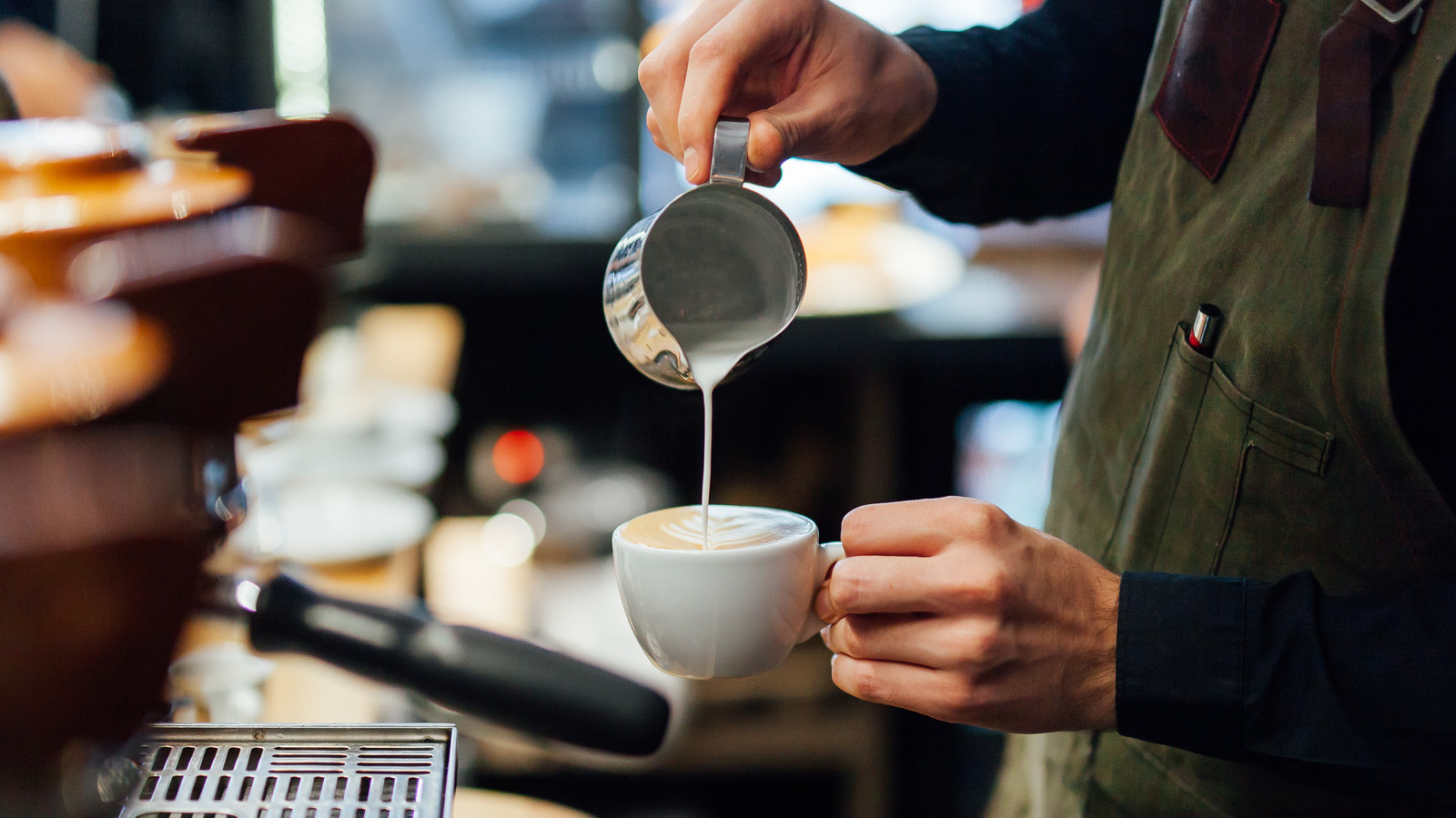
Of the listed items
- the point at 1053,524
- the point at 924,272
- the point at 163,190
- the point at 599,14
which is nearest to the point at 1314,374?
the point at 1053,524

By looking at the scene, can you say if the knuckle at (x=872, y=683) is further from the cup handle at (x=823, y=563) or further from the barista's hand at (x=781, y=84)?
the barista's hand at (x=781, y=84)

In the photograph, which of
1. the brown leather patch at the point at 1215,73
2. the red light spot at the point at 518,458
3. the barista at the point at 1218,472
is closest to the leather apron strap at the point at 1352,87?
the barista at the point at 1218,472

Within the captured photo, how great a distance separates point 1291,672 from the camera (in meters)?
0.71

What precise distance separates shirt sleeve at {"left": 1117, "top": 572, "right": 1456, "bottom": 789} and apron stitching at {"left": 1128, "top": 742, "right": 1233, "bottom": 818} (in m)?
0.15

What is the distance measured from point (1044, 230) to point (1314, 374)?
2042 mm

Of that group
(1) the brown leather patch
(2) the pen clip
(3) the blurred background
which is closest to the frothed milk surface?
(2) the pen clip

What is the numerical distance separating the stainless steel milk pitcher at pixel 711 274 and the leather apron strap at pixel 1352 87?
374 mm

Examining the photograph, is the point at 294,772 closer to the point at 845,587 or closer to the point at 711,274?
the point at 845,587

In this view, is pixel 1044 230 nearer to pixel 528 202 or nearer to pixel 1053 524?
pixel 528 202

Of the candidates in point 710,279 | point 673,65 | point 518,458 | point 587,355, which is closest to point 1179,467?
point 710,279

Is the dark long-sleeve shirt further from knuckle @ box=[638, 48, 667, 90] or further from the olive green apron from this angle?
knuckle @ box=[638, 48, 667, 90]

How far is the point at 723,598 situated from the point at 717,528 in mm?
99

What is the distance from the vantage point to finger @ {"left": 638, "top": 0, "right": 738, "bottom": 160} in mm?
889

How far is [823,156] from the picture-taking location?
102 centimetres
